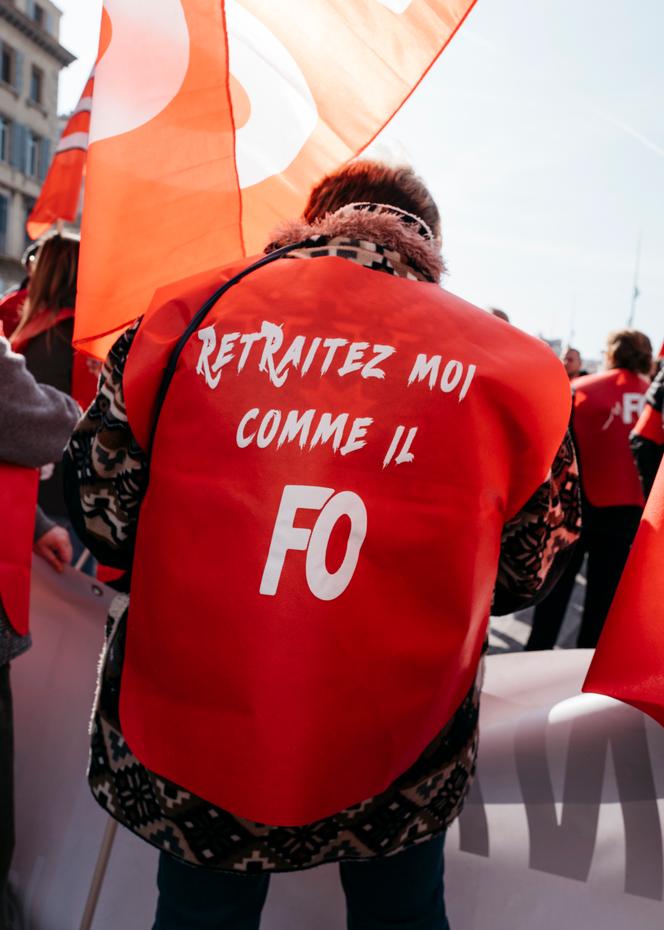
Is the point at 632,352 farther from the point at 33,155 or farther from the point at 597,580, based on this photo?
the point at 33,155

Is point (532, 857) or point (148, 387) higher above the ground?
point (148, 387)

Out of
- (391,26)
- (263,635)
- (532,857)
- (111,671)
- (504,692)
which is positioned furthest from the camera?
(391,26)

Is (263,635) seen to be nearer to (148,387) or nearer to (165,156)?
(148,387)

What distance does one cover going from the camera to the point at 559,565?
131 centimetres

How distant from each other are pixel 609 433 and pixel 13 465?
332 cm

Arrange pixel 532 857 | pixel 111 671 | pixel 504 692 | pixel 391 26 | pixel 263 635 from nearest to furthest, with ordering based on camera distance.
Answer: pixel 263 635 → pixel 111 671 → pixel 532 857 → pixel 504 692 → pixel 391 26

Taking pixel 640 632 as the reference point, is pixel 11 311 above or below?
below

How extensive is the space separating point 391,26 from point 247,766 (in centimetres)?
164

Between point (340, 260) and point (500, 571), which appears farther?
point (500, 571)

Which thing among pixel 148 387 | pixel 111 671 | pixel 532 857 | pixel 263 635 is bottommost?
pixel 532 857

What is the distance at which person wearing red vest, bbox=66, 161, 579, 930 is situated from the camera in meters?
1.06

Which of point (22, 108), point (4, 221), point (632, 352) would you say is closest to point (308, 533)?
point (632, 352)

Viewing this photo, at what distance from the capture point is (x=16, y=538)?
1772 millimetres

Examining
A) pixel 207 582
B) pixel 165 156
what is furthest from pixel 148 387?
pixel 165 156
